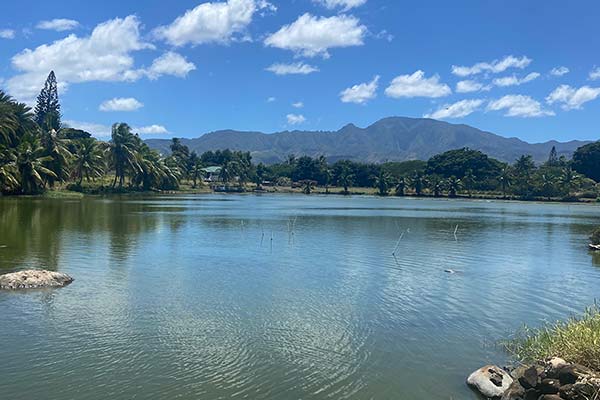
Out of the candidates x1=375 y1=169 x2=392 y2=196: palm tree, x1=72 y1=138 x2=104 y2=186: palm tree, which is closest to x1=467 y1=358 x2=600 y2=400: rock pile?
x1=72 y1=138 x2=104 y2=186: palm tree

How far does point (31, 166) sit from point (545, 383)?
2992 inches

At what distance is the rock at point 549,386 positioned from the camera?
28.7 ft

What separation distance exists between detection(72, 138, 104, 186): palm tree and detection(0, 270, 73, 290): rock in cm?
8039

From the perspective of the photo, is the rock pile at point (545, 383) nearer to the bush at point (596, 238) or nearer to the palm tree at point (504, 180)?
the bush at point (596, 238)

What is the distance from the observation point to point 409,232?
42719 mm

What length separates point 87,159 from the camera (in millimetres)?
92688

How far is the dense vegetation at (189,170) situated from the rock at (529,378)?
71.3 m

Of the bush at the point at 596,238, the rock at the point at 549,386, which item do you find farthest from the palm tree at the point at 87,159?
the rock at the point at 549,386

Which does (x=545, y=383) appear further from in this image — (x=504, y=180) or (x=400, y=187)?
(x=400, y=187)

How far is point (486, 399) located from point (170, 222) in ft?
125

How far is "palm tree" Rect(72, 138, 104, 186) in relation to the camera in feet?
302

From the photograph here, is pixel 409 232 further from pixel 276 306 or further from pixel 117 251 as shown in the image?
pixel 276 306

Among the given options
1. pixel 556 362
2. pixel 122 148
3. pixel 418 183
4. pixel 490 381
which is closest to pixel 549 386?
pixel 556 362

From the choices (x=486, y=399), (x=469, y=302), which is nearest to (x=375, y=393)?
(x=486, y=399)
